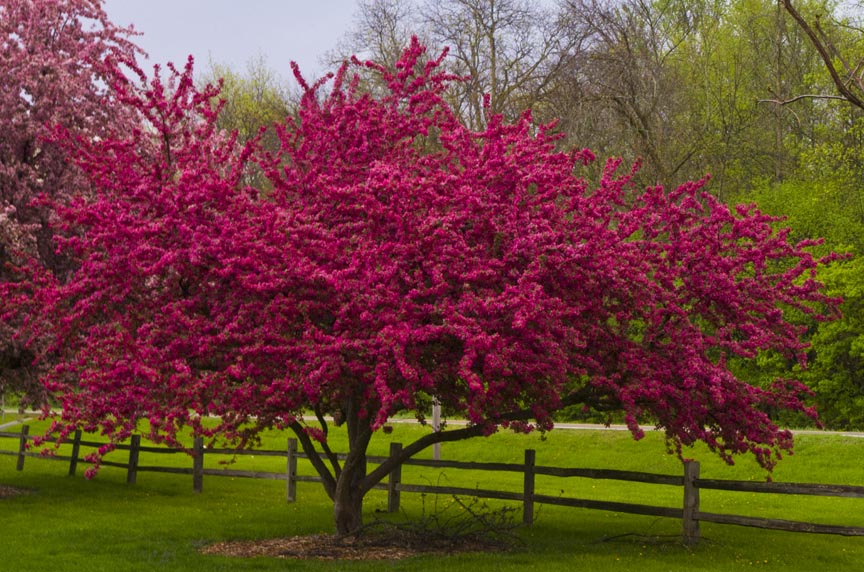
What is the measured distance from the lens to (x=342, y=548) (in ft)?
51.0

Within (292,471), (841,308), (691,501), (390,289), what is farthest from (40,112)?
(841,308)

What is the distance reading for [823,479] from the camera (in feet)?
92.7

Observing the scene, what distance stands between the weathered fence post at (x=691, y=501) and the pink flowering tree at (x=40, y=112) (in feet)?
39.5

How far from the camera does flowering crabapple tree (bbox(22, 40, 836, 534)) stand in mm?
12883

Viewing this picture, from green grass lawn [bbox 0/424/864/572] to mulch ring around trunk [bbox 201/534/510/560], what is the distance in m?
0.52

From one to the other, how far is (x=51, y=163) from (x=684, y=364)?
43.5 ft

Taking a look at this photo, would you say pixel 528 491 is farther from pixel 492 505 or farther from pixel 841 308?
pixel 841 308

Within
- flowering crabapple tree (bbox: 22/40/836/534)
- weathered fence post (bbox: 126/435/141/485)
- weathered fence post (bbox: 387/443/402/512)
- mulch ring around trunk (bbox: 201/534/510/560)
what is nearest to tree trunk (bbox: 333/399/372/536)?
mulch ring around trunk (bbox: 201/534/510/560)

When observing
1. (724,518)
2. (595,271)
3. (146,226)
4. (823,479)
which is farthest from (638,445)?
(146,226)

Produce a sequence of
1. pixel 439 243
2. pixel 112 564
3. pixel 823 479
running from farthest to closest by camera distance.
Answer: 1. pixel 823 479
2. pixel 112 564
3. pixel 439 243

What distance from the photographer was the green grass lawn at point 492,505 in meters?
14.5

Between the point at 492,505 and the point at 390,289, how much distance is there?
10.9 metres

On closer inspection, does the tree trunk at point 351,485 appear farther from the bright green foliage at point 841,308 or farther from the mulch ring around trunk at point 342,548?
the bright green foliage at point 841,308

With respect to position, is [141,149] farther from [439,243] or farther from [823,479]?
[823,479]
